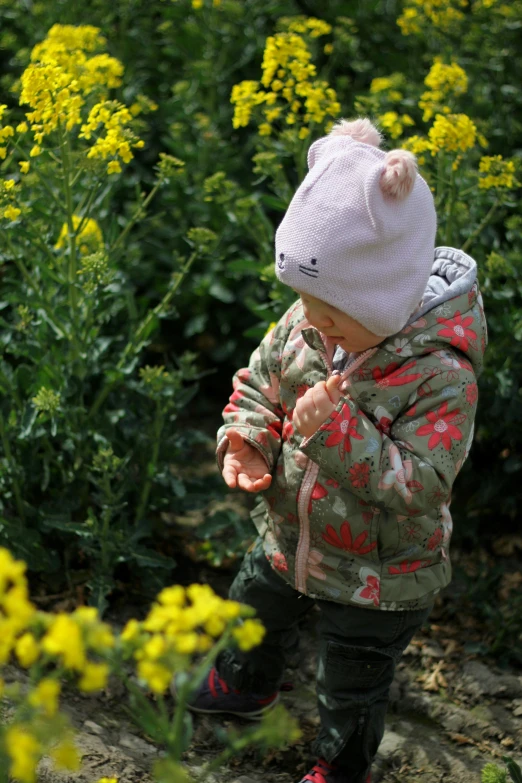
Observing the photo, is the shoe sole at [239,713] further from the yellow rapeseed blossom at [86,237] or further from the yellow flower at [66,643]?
the yellow flower at [66,643]

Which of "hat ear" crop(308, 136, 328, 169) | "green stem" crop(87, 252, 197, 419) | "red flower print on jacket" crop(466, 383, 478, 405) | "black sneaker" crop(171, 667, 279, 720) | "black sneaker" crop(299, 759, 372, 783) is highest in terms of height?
"hat ear" crop(308, 136, 328, 169)

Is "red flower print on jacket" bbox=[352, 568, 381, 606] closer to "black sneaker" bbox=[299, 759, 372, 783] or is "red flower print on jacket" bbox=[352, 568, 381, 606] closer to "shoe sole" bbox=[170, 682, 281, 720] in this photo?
"black sneaker" bbox=[299, 759, 372, 783]

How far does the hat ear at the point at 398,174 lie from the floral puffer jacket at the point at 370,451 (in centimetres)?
32

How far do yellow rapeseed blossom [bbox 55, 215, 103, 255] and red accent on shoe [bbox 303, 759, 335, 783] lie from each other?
159cm

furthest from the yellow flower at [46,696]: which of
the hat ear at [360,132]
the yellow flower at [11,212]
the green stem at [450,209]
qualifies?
the green stem at [450,209]

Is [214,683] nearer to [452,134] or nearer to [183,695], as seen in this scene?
[183,695]

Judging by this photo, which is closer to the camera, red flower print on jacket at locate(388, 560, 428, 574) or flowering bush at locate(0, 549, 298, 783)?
flowering bush at locate(0, 549, 298, 783)

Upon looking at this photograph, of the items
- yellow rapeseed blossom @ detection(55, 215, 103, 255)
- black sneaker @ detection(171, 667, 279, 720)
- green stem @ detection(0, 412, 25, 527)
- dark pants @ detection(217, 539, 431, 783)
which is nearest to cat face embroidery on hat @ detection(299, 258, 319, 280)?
dark pants @ detection(217, 539, 431, 783)

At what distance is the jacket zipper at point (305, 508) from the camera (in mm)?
2020

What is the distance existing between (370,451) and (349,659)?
61 cm

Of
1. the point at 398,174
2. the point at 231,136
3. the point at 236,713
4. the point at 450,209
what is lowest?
the point at 236,713

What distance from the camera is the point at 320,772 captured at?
7.60 feet

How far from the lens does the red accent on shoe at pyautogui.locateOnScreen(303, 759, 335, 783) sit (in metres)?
2.30

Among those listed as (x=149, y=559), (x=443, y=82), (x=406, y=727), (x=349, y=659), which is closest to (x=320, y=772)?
(x=349, y=659)
